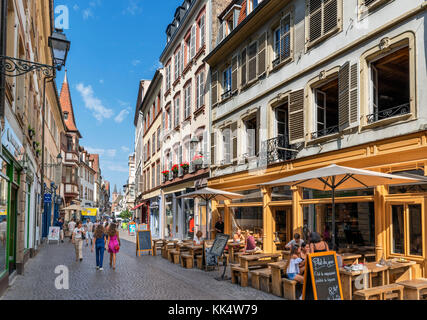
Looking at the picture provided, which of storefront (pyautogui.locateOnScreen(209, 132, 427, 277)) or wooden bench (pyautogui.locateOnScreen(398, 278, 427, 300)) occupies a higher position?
storefront (pyautogui.locateOnScreen(209, 132, 427, 277))

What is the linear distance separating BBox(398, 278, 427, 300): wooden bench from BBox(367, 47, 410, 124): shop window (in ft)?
13.7

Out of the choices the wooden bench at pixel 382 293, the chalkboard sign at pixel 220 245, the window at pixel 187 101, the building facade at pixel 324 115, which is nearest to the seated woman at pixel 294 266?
the wooden bench at pixel 382 293

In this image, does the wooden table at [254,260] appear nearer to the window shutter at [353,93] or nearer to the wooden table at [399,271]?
the wooden table at [399,271]

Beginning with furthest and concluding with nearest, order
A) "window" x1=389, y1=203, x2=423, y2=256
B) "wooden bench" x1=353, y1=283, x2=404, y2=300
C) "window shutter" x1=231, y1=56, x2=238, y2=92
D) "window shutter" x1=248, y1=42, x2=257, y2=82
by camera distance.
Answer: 1. "window shutter" x1=231, y1=56, x2=238, y2=92
2. "window shutter" x1=248, y1=42, x2=257, y2=82
3. "window" x1=389, y1=203, x2=423, y2=256
4. "wooden bench" x1=353, y1=283, x2=404, y2=300

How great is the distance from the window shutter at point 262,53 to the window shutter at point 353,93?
212 inches

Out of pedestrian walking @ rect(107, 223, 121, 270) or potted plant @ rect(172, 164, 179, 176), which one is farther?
potted plant @ rect(172, 164, 179, 176)

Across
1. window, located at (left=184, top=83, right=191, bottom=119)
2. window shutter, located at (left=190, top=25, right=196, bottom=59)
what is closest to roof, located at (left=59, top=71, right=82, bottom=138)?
window, located at (left=184, top=83, right=191, bottom=119)

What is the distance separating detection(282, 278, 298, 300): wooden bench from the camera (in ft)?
28.3

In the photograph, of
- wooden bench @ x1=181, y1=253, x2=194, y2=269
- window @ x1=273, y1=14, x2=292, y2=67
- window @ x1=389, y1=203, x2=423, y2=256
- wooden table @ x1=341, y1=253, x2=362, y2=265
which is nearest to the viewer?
window @ x1=389, y1=203, x2=423, y2=256

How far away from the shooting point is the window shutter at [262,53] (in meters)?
16.2

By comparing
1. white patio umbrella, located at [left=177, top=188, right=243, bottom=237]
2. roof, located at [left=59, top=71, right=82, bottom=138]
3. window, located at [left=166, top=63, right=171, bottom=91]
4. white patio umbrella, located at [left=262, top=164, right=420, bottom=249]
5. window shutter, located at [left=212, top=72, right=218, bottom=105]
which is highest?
roof, located at [left=59, top=71, right=82, bottom=138]

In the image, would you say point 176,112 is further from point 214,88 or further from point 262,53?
point 262,53

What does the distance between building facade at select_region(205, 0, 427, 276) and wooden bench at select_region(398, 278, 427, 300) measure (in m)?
1.83

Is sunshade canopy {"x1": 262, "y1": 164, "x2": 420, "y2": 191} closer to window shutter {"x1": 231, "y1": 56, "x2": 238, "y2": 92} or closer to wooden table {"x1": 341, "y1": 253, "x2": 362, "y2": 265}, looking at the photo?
wooden table {"x1": 341, "y1": 253, "x2": 362, "y2": 265}
